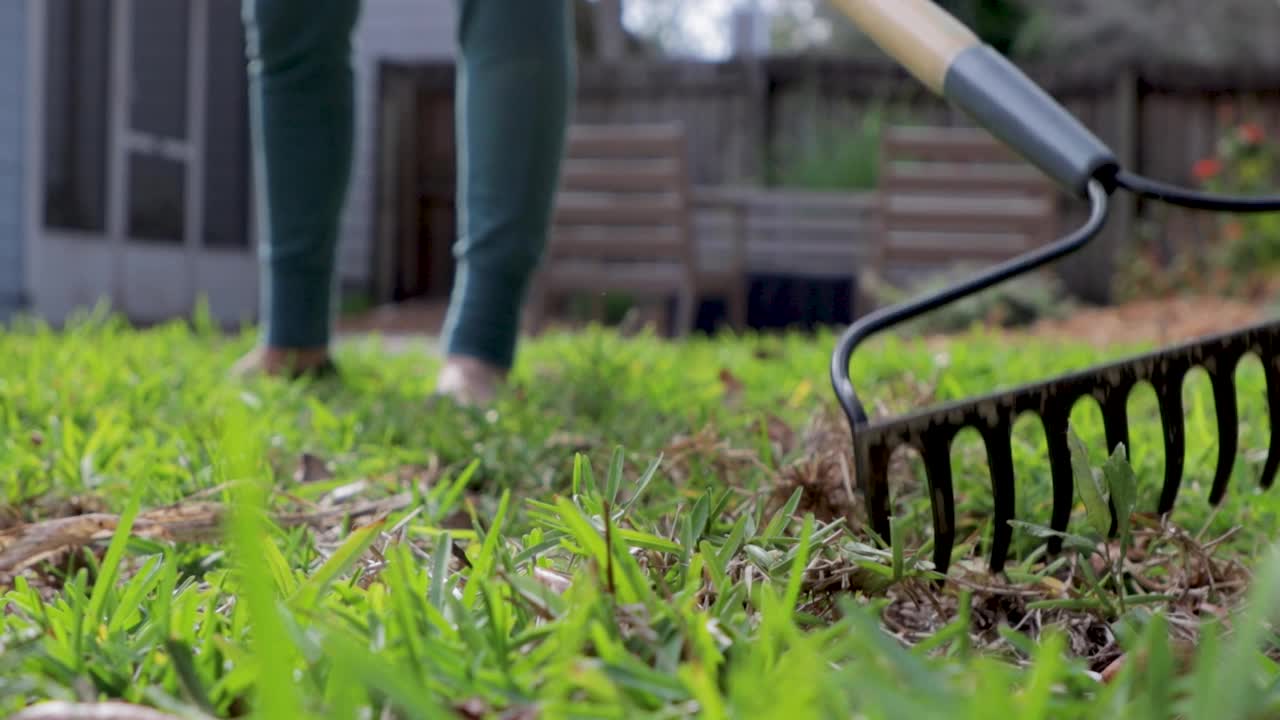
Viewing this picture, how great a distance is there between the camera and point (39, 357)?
2.14m

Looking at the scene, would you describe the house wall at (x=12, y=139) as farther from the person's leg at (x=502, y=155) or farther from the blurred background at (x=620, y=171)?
the person's leg at (x=502, y=155)

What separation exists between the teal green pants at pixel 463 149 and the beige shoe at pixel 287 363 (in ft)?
0.06

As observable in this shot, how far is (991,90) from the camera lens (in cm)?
111

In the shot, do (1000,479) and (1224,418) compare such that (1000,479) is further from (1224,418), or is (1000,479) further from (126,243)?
(126,243)

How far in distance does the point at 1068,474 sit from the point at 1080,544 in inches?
3.7

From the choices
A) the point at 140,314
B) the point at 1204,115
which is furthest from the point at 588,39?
the point at 140,314

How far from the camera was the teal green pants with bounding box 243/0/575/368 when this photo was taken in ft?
6.68

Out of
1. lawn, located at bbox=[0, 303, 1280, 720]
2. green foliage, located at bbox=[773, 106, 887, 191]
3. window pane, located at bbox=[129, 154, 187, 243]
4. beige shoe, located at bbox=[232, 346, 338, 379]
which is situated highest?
green foliage, located at bbox=[773, 106, 887, 191]

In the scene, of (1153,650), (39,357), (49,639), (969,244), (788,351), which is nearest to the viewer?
(1153,650)

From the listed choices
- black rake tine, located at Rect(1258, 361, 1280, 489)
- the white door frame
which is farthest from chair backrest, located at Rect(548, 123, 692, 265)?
black rake tine, located at Rect(1258, 361, 1280, 489)

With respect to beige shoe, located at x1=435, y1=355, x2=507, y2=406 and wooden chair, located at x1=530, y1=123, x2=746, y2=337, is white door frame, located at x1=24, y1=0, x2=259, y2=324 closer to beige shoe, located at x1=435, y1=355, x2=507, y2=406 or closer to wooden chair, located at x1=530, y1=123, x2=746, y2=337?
wooden chair, located at x1=530, y1=123, x2=746, y2=337

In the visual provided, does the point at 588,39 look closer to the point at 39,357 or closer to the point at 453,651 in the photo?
the point at 39,357

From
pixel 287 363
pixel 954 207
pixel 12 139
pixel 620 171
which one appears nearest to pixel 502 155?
pixel 287 363

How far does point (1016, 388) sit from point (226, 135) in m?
8.05
